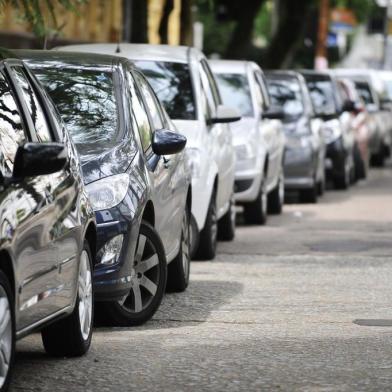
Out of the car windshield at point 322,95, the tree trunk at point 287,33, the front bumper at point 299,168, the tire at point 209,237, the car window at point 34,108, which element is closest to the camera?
the car window at point 34,108

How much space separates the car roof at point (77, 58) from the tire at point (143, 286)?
5.09ft

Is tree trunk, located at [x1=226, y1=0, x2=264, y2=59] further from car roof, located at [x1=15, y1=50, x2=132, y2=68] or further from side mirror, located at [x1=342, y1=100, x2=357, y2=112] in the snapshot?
car roof, located at [x1=15, y1=50, x2=132, y2=68]

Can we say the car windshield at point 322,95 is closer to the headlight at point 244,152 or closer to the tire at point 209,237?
the headlight at point 244,152

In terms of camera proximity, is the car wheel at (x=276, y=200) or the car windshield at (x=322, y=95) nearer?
the car wheel at (x=276, y=200)

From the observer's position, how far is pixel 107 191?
9.96m

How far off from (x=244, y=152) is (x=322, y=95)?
8.69 metres

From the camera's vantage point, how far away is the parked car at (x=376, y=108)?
33188 millimetres

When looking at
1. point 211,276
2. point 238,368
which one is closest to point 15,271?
point 238,368

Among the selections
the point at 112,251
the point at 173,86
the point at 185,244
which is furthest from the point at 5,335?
the point at 173,86

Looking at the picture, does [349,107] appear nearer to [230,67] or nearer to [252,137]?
[230,67]

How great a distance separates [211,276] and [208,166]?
3.72 ft

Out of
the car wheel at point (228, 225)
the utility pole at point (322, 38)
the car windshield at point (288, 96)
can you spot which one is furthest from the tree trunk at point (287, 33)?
the car wheel at point (228, 225)

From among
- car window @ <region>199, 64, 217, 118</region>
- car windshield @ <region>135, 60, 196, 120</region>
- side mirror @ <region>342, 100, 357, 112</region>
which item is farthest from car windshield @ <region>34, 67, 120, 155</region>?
side mirror @ <region>342, 100, 357, 112</region>

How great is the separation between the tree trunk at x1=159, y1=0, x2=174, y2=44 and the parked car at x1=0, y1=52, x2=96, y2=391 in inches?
653
